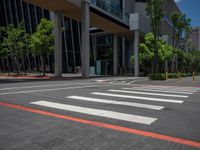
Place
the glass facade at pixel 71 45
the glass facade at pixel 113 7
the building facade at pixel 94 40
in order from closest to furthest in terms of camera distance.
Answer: the glass facade at pixel 113 7 < the building facade at pixel 94 40 < the glass facade at pixel 71 45

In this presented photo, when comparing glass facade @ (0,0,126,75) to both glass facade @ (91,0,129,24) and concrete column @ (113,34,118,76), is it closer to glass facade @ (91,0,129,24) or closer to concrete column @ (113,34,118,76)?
concrete column @ (113,34,118,76)

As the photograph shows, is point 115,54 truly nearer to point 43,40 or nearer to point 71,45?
point 71,45

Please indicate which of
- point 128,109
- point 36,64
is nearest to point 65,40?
point 36,64

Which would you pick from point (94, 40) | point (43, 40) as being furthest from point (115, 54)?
point (43, 40)

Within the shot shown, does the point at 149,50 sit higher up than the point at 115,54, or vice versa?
the point at 149,50

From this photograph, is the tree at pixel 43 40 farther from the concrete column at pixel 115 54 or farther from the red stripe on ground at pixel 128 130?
the red stripe on ground at pixel 128 130

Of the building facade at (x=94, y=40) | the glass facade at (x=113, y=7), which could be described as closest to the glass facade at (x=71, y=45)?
the building facade at (x=94, y=40)

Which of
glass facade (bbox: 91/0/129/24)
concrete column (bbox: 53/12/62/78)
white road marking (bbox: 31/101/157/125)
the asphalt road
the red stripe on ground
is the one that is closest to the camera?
the asphalt road

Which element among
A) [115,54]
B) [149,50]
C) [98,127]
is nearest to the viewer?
[98,127]

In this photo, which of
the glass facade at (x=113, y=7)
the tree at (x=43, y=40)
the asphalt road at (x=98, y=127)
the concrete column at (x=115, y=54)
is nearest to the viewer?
the asphalt road at (x=98, y=127)

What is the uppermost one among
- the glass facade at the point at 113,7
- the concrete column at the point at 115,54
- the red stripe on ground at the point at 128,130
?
the glass facade at the point at 113,7

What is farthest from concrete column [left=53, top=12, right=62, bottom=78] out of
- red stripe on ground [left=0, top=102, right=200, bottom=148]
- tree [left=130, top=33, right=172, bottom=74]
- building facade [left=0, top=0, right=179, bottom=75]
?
red stripe on ground [left=0, top=102, right=200, bottom=148]

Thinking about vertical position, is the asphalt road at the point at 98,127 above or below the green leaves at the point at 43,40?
below

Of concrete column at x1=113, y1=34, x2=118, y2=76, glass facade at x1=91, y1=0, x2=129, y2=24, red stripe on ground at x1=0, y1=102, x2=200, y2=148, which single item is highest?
glass facade at x1=91, y1=0, x2=129, y2=24
